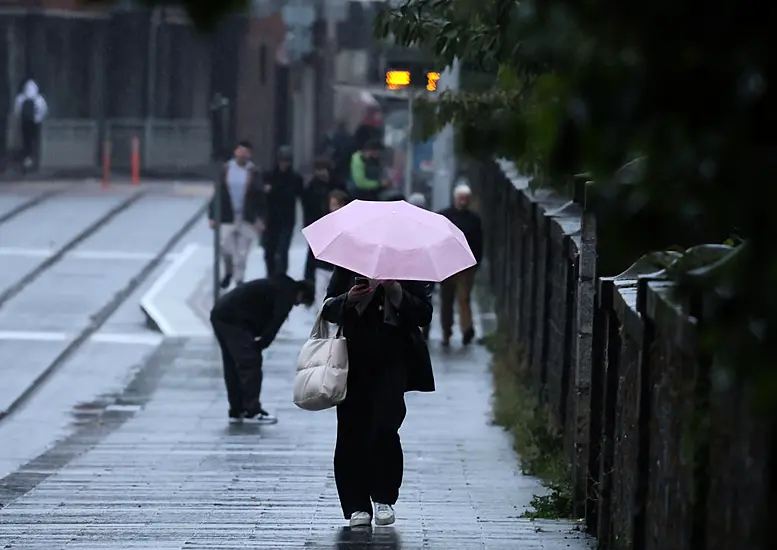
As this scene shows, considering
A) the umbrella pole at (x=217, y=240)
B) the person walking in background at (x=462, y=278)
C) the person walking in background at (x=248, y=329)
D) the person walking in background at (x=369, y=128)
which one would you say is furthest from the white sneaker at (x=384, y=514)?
the person walking in background at (x=369, y=128)

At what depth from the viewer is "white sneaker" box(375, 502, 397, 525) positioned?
26.9 feet

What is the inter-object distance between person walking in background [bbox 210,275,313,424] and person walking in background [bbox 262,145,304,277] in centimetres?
737

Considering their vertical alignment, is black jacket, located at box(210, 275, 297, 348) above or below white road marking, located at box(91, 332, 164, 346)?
above

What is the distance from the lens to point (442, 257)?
27.6 feet

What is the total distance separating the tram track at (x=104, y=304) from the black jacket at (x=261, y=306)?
2.78 m

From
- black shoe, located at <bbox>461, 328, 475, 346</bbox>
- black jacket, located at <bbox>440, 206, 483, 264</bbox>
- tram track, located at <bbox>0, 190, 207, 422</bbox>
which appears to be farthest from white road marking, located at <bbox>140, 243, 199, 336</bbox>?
black jacket, located at <bbox>440, 206, 483, 264</bbox>

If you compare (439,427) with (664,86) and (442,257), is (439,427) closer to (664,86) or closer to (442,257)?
(442,257)

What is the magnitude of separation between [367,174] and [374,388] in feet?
48.2

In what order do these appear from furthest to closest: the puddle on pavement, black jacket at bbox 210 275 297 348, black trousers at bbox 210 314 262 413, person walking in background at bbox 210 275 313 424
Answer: the puddle on pavement
black trousers at bbox 210 314 262 413
person walking in background at bbox 210 275 313 424
black jacket at bbox 210 275 297 348

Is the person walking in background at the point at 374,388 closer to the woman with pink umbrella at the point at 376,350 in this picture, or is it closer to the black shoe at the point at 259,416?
the woman with pink umbrella at the point at 376,350

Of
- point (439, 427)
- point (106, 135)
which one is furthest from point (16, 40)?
point (439, 427)

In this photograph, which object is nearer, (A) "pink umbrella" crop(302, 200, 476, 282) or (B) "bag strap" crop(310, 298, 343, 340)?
(A) "pink umbrella" crop(302, 200, 476, 282)

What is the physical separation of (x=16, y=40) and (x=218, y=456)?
94.3 feet

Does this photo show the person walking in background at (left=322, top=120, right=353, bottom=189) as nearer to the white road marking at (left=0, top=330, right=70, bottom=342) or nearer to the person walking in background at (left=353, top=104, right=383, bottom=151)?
the person walking in background at (left=353, top=104, right=383, bottom=151)
